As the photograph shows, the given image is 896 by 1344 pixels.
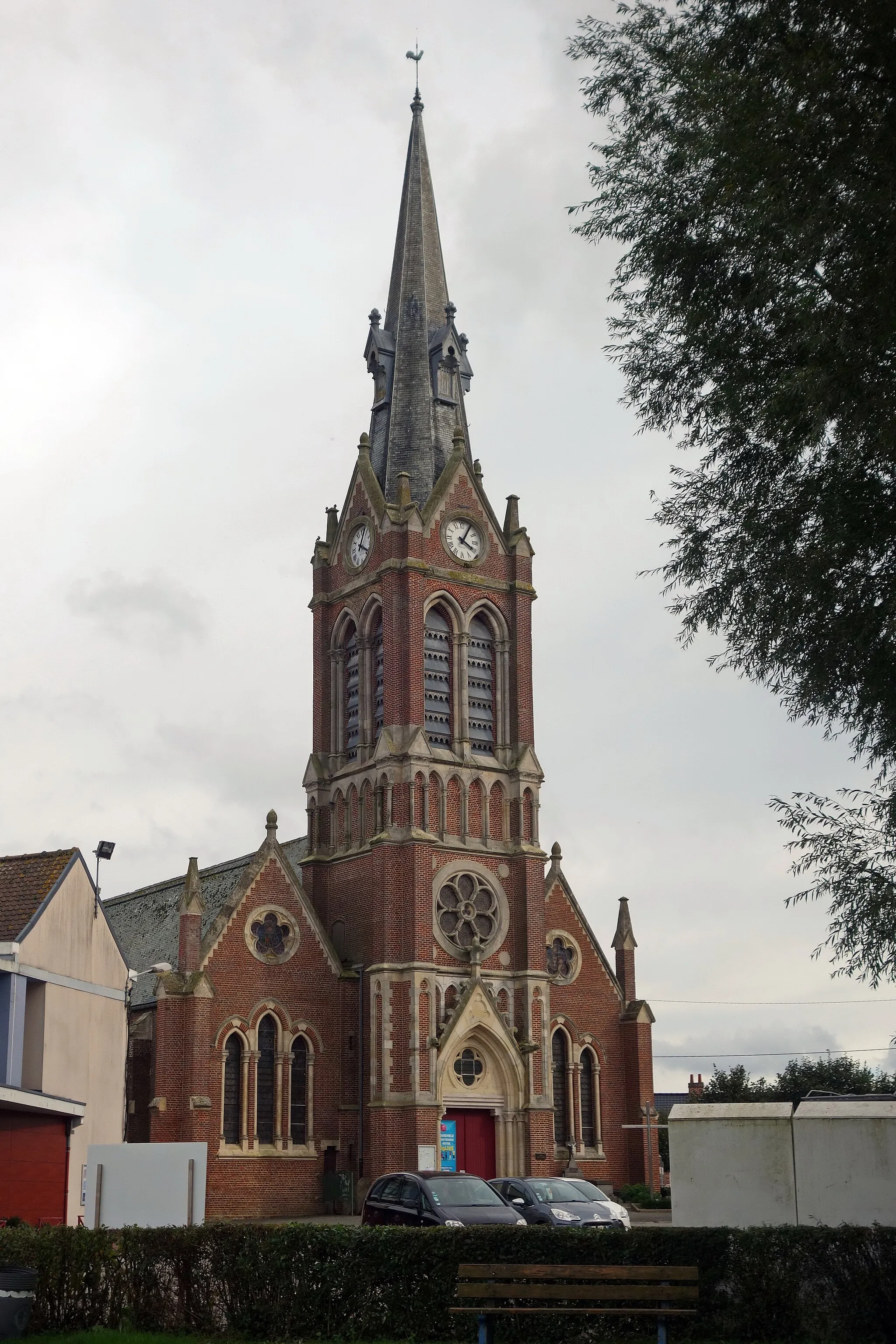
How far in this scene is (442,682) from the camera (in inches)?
1901

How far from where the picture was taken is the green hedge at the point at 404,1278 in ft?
53.8

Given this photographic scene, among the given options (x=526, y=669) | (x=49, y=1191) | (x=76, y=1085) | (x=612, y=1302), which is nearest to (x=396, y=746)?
(x=526, y=669)

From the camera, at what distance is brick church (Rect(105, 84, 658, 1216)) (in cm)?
4319

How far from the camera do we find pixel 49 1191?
82.3 feet

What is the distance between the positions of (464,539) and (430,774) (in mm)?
8106

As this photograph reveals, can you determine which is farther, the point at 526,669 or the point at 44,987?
the point at 526,669

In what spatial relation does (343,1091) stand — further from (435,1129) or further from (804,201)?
(804,201)

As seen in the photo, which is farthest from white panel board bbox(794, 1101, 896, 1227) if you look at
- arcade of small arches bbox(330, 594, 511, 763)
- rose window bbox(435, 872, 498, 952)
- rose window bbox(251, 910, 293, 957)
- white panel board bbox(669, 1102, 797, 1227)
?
arcade of small arches bbox(330, 594, 511, 763)

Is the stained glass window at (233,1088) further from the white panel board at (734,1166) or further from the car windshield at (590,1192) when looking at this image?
the white panel board at (734,1166)

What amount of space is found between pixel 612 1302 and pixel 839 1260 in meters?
2.43

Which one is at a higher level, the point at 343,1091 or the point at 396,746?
the point at 396,746

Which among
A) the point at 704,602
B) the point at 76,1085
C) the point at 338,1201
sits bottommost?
the point at 338,1201

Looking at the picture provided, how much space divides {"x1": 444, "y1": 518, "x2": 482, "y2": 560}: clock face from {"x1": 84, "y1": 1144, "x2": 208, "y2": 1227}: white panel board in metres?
30.7

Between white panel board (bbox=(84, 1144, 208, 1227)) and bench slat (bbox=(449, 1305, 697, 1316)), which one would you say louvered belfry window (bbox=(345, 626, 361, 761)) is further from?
bench slat (bbox=(449, 1305, 697, 1316))
